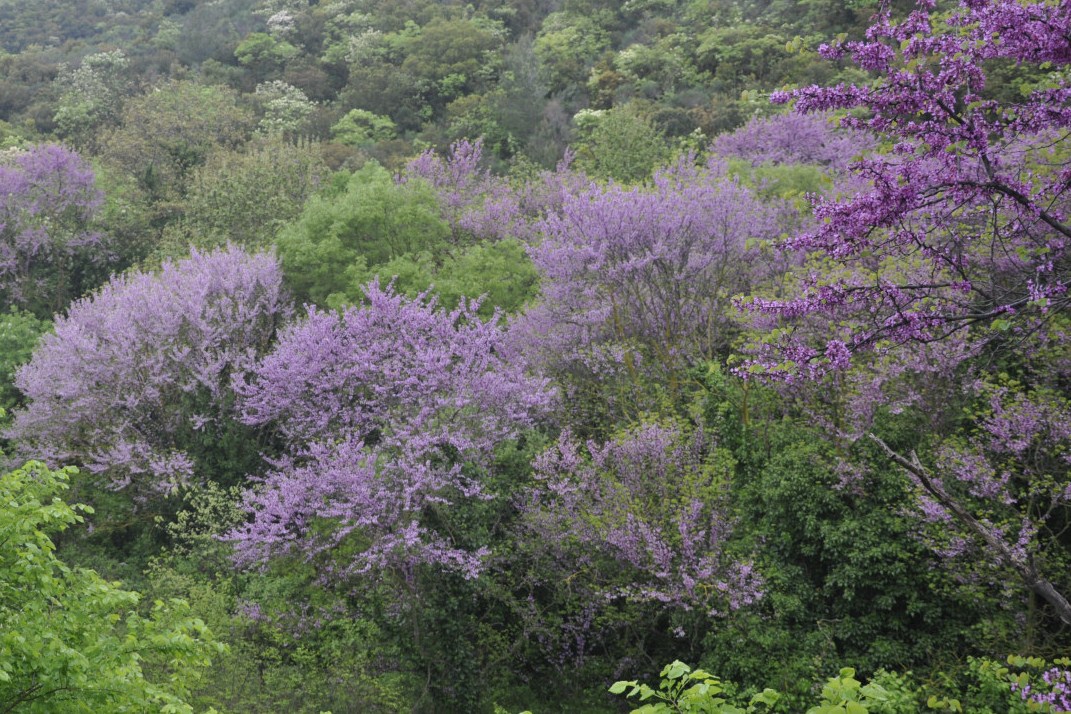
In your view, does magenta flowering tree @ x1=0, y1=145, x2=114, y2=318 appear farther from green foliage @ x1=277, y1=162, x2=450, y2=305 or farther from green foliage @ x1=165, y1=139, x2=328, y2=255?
green foliage @ x1=277, y1=162, x2=450, y2=305

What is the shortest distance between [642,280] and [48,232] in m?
19.7

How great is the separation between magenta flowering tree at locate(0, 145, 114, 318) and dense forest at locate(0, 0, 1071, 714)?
237 centimetres

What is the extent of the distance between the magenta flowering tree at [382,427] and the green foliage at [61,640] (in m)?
4.63

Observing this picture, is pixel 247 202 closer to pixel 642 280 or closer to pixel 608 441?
pixel 642 280

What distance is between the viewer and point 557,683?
1288 cm

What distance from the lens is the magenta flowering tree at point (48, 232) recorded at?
83.0 ft

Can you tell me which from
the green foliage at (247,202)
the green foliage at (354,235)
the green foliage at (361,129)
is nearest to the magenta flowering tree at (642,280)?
the green foliage at (354,235)

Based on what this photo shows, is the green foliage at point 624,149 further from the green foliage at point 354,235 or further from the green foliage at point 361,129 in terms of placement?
the green foliage at point 361,129

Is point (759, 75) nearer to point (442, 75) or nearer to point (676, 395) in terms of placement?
point (442, 75)

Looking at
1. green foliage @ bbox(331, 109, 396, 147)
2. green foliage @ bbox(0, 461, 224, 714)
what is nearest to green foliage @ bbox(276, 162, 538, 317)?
green foliage @ bbox(0, 461, 224, 714)

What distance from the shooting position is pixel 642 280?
52.1 feet

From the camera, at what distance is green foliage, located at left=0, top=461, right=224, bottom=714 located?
5.41 metres

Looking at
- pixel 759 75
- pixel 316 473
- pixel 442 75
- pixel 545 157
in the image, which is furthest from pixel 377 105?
pixel 316 473

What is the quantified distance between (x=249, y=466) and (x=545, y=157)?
20.3 m
